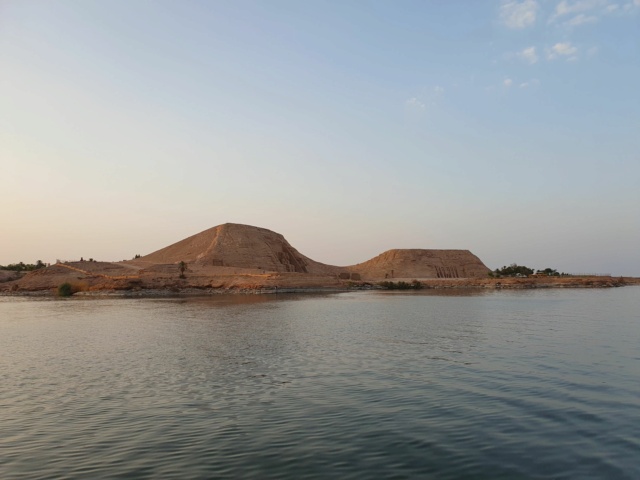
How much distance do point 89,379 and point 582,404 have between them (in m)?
16.9

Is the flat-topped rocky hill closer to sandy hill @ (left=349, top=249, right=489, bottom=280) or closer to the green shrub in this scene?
sandy hill @ (left=349, top=249, right=489, bottom=280)

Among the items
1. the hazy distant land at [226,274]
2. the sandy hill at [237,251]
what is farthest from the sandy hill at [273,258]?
the hazy distant land at [226,274]

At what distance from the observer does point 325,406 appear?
14297 millimetres

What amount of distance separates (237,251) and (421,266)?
7369cm

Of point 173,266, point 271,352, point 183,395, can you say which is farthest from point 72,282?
point 183,395

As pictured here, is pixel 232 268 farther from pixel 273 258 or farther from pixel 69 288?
pixel 69 288

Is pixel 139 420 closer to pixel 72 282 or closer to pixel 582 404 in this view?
pixel 582 404

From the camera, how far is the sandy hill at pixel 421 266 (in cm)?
17862

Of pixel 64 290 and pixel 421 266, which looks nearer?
pixel 64 290

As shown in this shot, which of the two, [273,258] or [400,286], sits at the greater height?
[273,258]

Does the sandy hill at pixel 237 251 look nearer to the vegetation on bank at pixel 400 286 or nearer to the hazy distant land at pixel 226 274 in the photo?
the hazy distant land at pixel 226 274

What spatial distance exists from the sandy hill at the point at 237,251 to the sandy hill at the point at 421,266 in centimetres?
2148

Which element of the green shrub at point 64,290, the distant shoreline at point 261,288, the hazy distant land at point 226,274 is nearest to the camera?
the green shrub at point 64,290

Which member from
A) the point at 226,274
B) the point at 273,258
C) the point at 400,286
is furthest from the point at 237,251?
the point at 400,286
